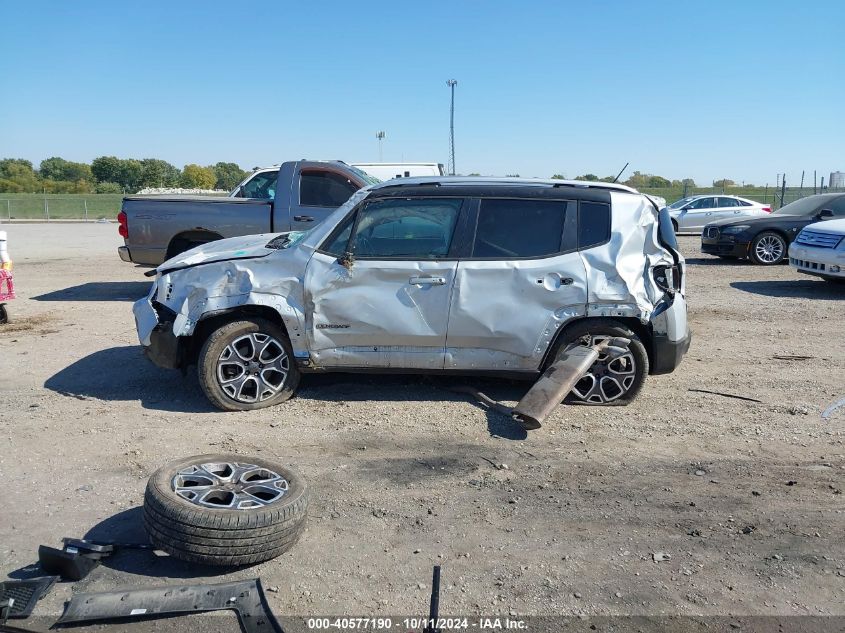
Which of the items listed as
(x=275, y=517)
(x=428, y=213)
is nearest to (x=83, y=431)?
(x=275, y=517)

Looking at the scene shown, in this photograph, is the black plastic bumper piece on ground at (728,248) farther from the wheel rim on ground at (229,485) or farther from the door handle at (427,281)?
the wheel rim on ground at (229,485)

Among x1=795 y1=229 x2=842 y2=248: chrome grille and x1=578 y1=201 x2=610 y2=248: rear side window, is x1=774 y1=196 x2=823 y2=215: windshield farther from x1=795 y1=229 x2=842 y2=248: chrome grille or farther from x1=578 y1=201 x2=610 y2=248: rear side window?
x1=578 y1=201 x2=610 y2=248: rear side window

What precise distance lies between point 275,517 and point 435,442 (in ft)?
6.16

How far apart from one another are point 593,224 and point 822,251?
7.78 metres

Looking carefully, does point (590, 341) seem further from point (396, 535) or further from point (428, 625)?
point (428, 625)

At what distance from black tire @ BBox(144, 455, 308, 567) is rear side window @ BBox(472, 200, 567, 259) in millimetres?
2884

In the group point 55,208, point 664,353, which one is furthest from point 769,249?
point 55,208

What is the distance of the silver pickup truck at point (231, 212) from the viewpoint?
11.1 m

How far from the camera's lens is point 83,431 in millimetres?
5559

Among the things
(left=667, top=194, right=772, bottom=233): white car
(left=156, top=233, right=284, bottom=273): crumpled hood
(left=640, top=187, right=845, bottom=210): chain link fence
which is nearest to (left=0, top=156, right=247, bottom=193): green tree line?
(left=640, top=187, right=845, bottom=210): chain link fence

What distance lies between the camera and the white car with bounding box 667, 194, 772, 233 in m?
25.1

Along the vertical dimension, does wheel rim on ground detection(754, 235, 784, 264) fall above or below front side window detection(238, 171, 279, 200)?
below

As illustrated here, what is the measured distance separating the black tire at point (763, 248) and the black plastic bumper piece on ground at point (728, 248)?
132 millimetres

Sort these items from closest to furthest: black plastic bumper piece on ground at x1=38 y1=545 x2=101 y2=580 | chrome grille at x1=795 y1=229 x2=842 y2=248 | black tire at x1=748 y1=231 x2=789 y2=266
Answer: black plastic bumper piece on ground at x1=38 y1=545 x2=101 y2=580 → chrome grille at x1=795 y1=229 x2=842 y2=248 → black tire at x1=748 y1=231 x2=789 y2=266
